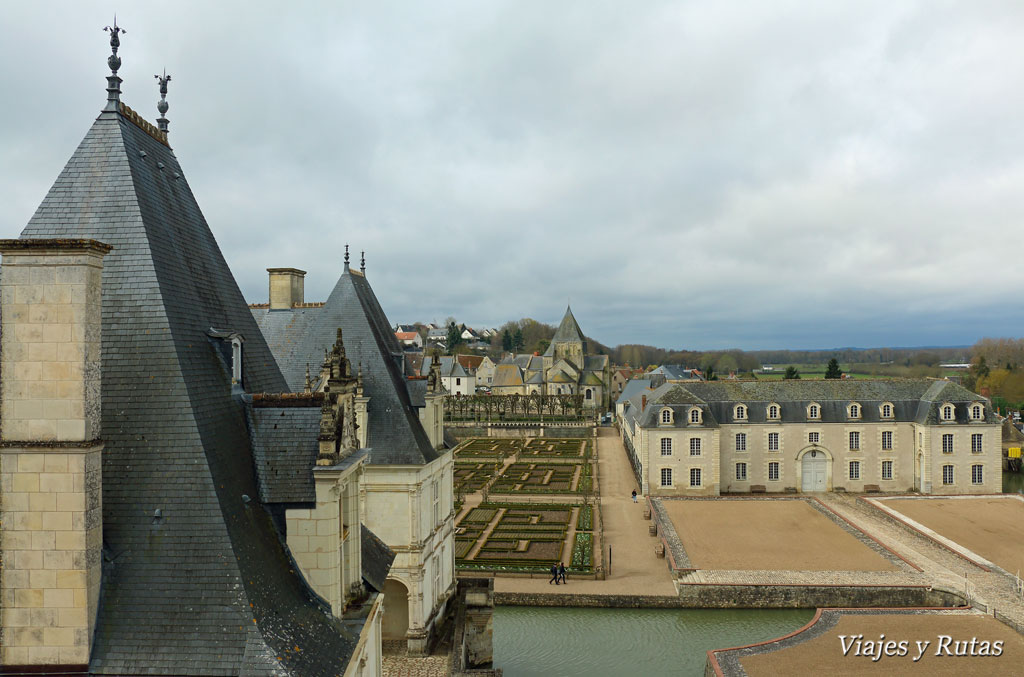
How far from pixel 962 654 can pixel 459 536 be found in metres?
18.7

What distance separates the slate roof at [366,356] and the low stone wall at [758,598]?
354 inches

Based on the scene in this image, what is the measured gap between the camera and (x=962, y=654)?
58.1 feet

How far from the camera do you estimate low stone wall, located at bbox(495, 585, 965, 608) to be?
878 inches

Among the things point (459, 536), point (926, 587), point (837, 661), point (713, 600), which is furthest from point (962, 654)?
point (459, 536)

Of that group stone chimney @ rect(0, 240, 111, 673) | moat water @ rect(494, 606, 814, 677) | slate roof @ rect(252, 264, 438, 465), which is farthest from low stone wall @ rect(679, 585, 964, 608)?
stone chimney @ rect(0, 240, 111, 673)

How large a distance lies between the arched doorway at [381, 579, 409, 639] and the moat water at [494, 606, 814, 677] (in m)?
4.50

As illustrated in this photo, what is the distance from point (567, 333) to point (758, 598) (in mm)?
84891

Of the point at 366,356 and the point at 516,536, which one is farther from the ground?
the point at 366,356

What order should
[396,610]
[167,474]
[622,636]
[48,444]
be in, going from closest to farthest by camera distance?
1. [48,444]
2. [167,474]
3. [396,610]
4. [622,636]

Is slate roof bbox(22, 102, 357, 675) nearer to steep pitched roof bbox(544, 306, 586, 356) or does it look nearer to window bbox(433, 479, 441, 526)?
window bbox(433, 479, 441, 526)

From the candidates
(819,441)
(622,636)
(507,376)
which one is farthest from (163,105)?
(507,376)

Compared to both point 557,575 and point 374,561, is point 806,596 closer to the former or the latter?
point 557,575

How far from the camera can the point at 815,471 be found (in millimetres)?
39688

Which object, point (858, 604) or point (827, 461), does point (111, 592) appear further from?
point (827, 461)
